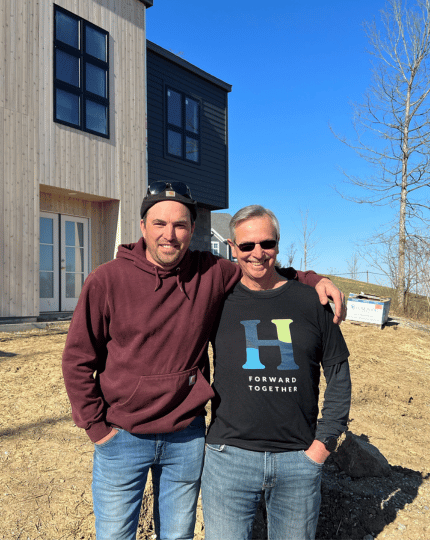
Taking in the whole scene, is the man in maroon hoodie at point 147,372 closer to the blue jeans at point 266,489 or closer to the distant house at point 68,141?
the blue jeans at point 266,489

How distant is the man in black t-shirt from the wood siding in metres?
7.32

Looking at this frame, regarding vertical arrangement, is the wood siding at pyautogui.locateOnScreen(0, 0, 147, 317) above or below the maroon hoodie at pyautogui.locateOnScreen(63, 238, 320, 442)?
above

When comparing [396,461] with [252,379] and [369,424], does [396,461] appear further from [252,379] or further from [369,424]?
[252,379]

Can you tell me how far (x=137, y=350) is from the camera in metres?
2.01

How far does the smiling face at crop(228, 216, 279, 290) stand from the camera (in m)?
2.09

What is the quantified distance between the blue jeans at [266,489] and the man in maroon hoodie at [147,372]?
20 centimetres

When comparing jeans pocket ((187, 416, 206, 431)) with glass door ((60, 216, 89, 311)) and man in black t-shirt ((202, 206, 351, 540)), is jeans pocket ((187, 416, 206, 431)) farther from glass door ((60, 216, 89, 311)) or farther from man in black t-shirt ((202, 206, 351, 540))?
glass door ((60, 216, 89, 311))

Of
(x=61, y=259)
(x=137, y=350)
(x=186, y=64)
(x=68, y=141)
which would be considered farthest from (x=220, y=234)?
(x=137, y=350)

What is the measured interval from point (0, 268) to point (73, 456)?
541 cm

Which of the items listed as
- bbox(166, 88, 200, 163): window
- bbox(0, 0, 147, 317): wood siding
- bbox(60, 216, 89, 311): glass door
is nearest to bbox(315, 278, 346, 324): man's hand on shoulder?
bbox(0, 0, 147, 317): wood siding

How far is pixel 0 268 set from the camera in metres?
8.16

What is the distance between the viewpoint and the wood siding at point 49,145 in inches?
328

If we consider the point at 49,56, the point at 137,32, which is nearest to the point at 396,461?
the point at 49,56

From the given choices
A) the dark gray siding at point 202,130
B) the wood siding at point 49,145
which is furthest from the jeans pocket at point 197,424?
the dark gray siding at point 202,130
